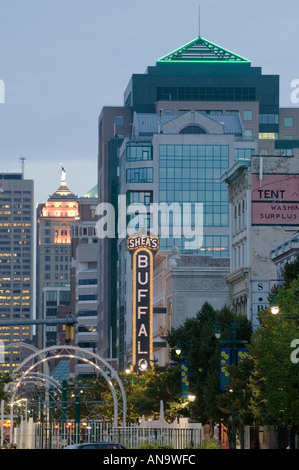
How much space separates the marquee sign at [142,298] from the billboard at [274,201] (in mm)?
42327

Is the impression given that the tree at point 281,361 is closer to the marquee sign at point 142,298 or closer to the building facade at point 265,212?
the building facade at point 265,212

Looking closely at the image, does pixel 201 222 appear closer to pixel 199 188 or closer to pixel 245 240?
pixel 199 188

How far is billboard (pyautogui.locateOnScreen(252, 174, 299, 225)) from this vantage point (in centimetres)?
10994

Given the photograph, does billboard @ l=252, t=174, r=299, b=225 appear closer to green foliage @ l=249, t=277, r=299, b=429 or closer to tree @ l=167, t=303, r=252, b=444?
tree @ l=167, t=303, r=252, b=444

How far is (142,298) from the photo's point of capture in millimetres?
Result: 151125

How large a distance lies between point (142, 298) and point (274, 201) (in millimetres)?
43946

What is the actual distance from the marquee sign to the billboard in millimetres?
42327

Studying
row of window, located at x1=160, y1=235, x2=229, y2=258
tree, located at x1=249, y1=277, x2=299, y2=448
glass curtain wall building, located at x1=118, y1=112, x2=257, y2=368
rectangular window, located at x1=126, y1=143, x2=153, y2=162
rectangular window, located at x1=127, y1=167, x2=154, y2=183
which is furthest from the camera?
rectangular window, located at x1=126, y1=143, x2=153, y2=162

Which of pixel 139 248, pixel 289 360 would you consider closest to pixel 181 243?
pixel 139 248

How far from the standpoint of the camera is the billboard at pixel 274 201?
110m

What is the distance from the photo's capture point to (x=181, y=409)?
104 m

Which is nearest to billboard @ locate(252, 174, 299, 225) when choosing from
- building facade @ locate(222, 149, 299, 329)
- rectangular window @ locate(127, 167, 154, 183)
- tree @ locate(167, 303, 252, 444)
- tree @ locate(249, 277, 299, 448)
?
building facade @ locate(222, 149, 299, 329)

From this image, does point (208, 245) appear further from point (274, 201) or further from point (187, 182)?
point (274, 201)
